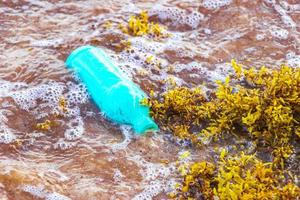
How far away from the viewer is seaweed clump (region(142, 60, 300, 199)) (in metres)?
3.14

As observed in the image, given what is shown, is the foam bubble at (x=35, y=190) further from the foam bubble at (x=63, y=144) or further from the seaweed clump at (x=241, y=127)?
the seaweed clump at (x=241, y=127)

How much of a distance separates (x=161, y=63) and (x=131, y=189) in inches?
50.5

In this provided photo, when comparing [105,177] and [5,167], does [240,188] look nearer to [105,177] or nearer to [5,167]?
[105,177]

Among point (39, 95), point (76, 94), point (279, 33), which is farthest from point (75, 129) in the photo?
point (279, 33)

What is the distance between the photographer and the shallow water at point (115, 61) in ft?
10.9

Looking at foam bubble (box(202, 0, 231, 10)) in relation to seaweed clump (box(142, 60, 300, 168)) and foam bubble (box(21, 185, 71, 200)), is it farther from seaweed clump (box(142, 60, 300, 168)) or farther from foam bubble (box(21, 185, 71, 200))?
foam bubble (box(21, 185, 71, 200))

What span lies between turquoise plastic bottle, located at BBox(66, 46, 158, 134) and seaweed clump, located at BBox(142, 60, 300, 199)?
3.7 inches

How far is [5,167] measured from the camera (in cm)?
Answer: 334

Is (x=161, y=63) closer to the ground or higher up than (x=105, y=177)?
higher up

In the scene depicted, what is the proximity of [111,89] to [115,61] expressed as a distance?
1.81 ft

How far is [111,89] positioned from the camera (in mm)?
3689

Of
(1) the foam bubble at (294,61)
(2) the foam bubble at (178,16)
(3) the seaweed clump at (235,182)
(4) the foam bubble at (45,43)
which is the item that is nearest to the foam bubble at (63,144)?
(3) the seaweed clump at (235,182)

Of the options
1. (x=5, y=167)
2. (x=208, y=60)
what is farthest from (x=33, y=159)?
(x=208, y=60)

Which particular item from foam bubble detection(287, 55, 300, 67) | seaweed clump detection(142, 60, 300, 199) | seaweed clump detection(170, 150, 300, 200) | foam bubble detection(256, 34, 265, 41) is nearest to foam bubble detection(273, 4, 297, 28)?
foam bubble detection(256, 34, 265, 41)
